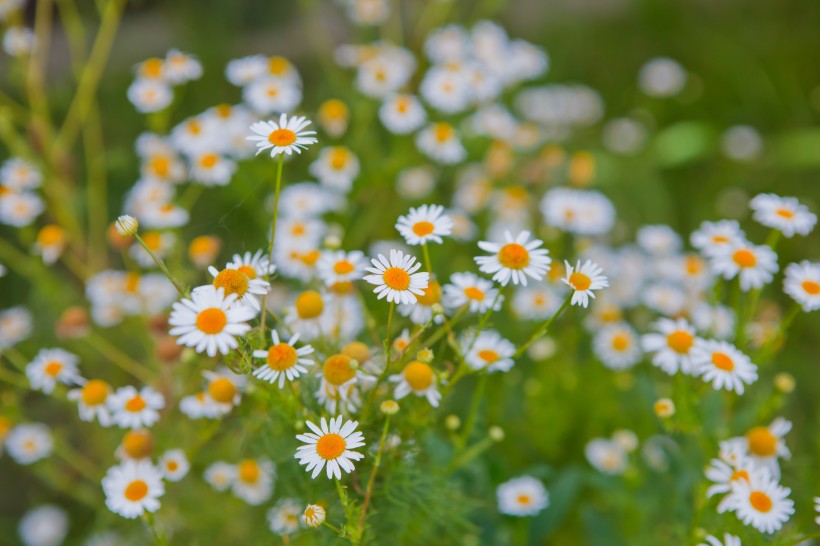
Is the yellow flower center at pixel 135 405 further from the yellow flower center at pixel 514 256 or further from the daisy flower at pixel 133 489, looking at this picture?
the yellow flower center at pixel 514 256

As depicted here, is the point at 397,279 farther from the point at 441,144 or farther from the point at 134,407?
the point at 441,144

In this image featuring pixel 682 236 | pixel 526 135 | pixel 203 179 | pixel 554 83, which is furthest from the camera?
pixel 554 83

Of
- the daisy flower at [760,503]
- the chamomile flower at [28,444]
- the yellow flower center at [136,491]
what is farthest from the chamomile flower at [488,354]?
the chamomile flower at [28,444]

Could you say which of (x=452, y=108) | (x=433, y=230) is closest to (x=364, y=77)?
(x=452, y=108)

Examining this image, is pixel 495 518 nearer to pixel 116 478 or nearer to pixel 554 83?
pixel 116 478

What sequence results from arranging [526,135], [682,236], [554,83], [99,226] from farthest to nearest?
[554,83] → [682,236] → [526,135] → [99,226]

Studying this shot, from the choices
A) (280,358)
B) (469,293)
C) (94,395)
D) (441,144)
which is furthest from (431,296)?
(441,144)
